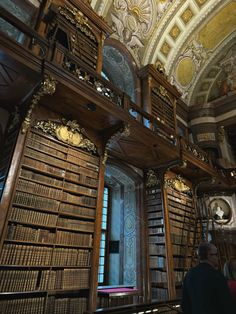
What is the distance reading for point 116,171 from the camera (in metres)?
5.46

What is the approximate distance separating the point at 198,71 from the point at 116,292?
28.7 ft

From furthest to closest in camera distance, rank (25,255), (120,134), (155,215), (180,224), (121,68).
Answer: (121,68), (180,224), (155,215), (120,134), (25,255)

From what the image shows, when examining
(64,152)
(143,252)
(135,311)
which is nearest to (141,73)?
(64,152)

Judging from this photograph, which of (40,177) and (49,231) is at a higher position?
(40,177)

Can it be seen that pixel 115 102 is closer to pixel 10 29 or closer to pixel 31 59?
pixel 31 59

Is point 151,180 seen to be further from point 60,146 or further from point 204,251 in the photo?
point 204,251

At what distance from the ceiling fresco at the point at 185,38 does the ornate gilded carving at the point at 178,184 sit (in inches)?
144

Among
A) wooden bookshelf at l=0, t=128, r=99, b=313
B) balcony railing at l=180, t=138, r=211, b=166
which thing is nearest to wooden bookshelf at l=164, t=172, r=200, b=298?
balcony railing at l=180, t=138, r=211, b=166

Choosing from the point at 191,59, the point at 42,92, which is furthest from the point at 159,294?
the point at 191,59

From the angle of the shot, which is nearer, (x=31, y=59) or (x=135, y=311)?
(x=135, y=311)

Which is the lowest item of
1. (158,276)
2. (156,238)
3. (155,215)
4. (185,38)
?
(158,276)

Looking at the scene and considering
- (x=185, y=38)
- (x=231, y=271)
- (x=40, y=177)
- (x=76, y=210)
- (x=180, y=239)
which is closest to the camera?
(x=231, y=271)

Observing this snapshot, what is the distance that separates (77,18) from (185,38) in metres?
5.12

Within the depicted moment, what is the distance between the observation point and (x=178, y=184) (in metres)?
6.05
